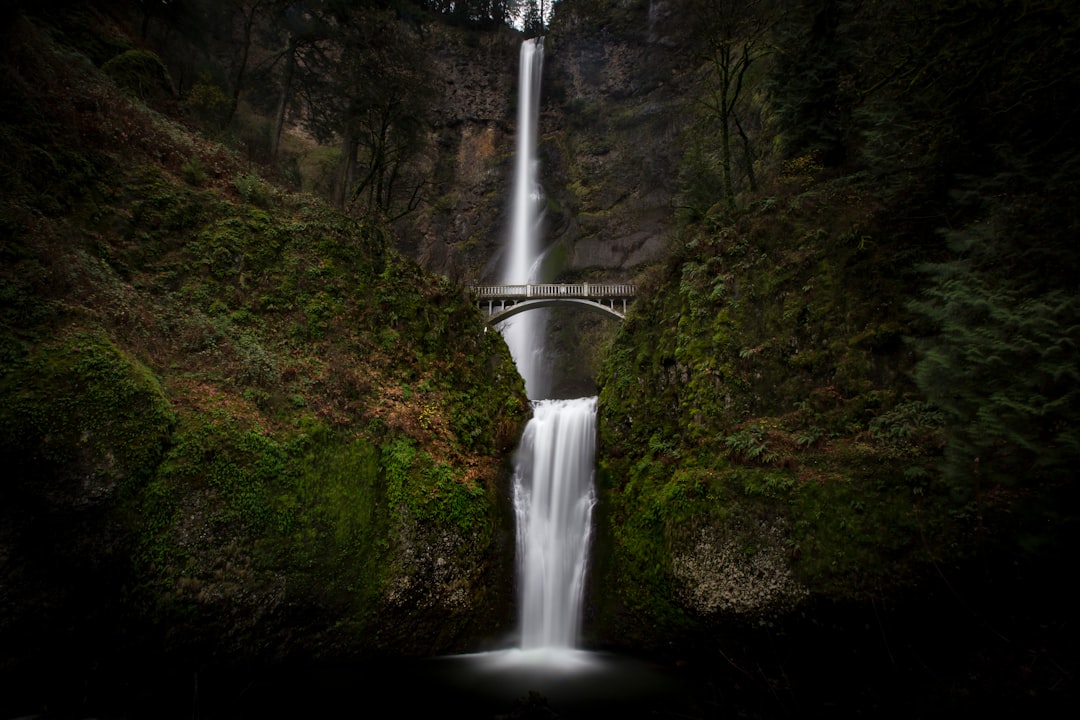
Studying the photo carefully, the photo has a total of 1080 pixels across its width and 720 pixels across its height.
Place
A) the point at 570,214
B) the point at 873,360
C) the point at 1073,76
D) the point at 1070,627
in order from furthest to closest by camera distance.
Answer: the point at 570,214 < the point at 873,360 < the point at 1073,76 < the point at 1070,627

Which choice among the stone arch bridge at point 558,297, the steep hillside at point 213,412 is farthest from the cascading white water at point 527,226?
the steep hillside at point 213,412

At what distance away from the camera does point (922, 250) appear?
7938 millimetres

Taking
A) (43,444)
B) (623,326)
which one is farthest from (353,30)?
(43,444)

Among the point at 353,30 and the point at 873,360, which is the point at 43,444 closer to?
the point at 873,360

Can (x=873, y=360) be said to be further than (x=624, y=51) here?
No

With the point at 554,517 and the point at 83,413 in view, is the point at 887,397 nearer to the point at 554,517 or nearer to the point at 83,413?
the point at 554,517

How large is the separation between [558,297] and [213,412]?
2146 cm

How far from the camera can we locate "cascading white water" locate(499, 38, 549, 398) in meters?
32.4

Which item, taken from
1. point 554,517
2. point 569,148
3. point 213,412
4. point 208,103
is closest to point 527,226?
point 569,148

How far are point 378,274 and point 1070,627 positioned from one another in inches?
462

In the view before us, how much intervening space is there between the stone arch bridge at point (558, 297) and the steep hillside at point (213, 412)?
15.0 m

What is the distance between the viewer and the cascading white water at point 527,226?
106 feet

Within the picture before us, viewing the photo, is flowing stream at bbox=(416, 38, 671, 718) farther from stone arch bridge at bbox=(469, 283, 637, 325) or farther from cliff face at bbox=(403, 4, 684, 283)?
cliff face at bbox=(403, 4, 684, 283)

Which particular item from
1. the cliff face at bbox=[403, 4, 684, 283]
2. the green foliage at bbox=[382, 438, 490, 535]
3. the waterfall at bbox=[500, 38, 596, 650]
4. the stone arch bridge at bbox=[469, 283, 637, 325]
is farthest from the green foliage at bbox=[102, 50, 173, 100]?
the cliff face at bbox=[403, 4, 684, 283]
